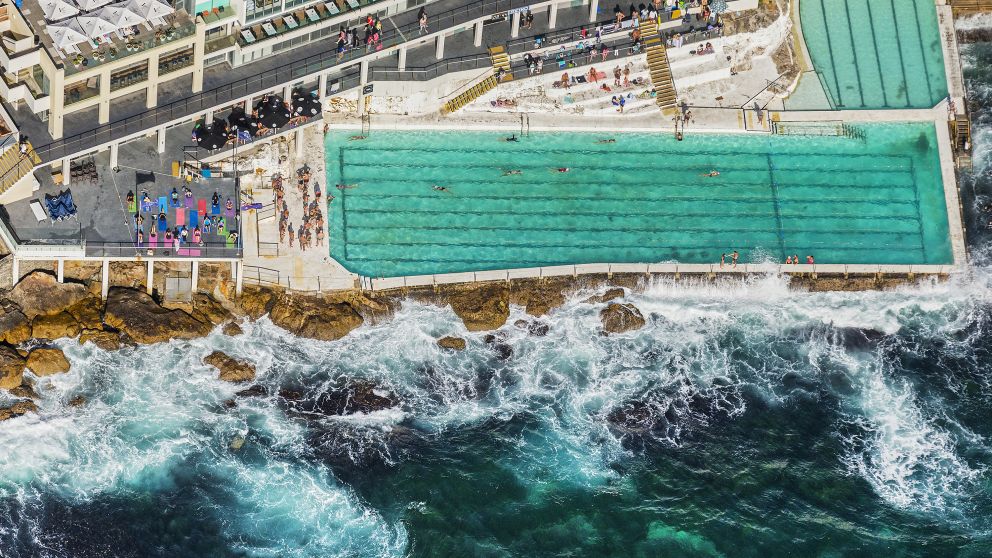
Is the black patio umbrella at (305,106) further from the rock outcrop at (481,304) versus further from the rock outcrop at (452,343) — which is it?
the rock outcrop at (452,343)

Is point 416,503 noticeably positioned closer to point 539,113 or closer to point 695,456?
point 695,456

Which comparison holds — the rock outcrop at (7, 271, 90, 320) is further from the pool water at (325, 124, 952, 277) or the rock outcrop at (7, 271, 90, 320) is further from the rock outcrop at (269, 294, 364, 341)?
the pool water at (325, 124, 952, 277)

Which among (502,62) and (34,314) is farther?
(502,62)

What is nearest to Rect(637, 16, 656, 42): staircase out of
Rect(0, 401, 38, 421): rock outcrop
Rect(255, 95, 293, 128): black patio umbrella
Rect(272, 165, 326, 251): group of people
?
Rect(272, 165, 326, 251): group of people

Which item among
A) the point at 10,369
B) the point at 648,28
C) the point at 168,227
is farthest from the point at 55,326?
the point at 648,28

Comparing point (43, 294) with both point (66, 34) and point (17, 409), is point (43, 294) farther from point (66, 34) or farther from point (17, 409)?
point (66, 34)

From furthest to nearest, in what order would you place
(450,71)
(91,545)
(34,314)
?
(450,71) → (34,314) → (91,545)

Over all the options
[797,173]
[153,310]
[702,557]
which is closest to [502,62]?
[797,173]
